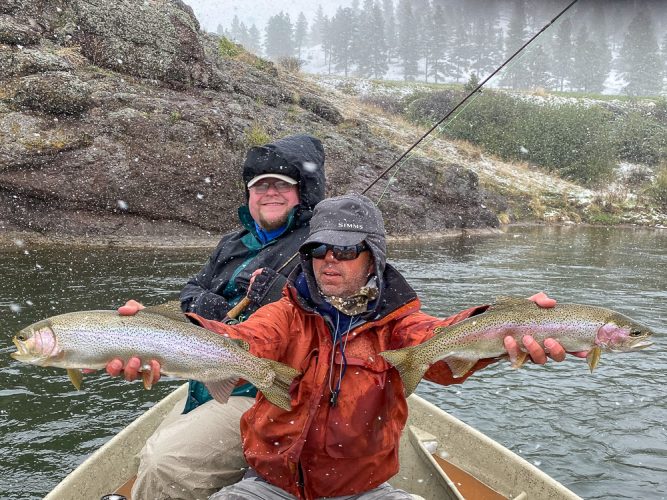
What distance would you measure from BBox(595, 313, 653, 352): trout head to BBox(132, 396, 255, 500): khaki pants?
→ 238cm

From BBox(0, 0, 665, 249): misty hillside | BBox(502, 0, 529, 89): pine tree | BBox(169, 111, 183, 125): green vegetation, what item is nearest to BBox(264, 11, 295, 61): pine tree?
BBox(502, 0, 529, 89): pine tree

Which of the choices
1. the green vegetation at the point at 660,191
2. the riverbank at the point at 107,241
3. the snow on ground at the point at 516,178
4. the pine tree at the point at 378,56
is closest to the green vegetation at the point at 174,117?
the riverbank at the point at 107,241

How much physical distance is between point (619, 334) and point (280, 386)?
1.81 metres

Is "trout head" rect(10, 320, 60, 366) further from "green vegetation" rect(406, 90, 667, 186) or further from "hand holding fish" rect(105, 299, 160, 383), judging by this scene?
"green vegetation" rect(406, 90, 667, 186)

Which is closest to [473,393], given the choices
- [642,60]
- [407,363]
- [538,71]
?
[407,363]

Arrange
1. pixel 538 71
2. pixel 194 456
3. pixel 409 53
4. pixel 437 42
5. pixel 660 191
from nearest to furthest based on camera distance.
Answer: pixel 194 456 → pixel 660 191 → pixel 538 71 → pixel 409 53 → pixel 437 42

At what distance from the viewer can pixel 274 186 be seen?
14.5ft

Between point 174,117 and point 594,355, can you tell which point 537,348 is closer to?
point 594,355

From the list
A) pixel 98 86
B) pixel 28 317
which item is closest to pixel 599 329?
pixel 28 317

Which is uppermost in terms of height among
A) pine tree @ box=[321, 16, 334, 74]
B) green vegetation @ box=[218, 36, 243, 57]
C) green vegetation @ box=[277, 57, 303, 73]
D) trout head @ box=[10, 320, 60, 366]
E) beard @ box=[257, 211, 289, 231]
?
pine tree @ box=[321, 16, 334, 74]

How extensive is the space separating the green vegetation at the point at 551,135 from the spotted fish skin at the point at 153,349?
1521 inches

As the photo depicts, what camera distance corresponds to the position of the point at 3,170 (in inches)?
625

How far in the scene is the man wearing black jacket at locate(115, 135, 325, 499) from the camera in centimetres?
345

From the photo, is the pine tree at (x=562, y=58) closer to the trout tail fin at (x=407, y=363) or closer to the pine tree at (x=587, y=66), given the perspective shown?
the pine tree at (x=587, y=66)
